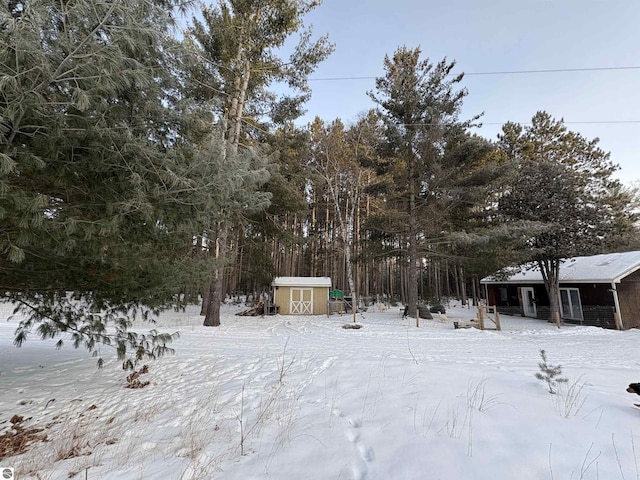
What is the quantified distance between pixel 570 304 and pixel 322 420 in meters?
16.4

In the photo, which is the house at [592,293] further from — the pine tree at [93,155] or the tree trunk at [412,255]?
the pine tree at [93,155]

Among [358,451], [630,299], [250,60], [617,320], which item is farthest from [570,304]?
[250,60]

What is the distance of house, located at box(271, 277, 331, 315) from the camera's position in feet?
56.5

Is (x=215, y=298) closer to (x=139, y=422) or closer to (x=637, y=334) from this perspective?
(x=139, y=422)

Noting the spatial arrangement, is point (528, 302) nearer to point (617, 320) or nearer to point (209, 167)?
point (617, 320)

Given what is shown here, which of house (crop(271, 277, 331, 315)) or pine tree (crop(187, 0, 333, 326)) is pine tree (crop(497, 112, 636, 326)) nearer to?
pine tree (crop(187, 0, 333, 326))

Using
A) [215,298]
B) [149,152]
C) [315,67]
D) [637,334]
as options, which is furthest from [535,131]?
[149,152]

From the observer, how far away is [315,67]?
10.6 meters

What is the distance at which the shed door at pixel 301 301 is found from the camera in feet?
56.4

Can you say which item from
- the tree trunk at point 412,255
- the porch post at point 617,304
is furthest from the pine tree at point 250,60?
→ the porch post at point 617,304

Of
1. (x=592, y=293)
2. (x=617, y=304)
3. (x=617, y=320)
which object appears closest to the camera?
(x=617, y=320)

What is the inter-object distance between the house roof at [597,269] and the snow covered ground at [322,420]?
31.3ft

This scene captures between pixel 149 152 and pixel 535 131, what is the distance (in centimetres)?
2034

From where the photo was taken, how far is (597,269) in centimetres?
1349
